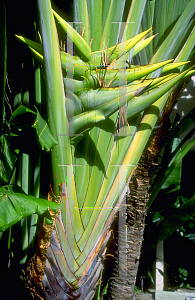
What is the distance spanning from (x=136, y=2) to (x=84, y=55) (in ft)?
0.99

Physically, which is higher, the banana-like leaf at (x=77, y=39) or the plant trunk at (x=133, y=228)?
the banana-like leaf at (x=77, y=39)

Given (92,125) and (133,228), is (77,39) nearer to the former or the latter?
(92,125)

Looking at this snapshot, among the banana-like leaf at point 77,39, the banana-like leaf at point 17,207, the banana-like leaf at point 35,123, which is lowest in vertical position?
the banana-like leaf at point 17,207

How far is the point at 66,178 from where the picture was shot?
0.65 meters

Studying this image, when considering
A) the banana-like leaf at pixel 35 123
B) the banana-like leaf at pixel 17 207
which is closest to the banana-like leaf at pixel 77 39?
the banana-like leaf at pixel 35 123

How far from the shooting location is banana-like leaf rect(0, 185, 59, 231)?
1.77 feet

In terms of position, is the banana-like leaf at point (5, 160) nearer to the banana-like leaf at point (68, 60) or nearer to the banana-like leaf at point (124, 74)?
the banana-like leaf at point (68, 60)

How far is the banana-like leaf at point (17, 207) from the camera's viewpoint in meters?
0.54

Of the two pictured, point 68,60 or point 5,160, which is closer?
point 68,60

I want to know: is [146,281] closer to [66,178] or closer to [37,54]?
[66,178]

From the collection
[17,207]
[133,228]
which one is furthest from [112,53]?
[133,228]

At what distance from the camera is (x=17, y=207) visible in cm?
56

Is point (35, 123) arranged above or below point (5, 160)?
above

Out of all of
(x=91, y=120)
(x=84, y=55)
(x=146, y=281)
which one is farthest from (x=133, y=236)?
(x=146, y=281)
